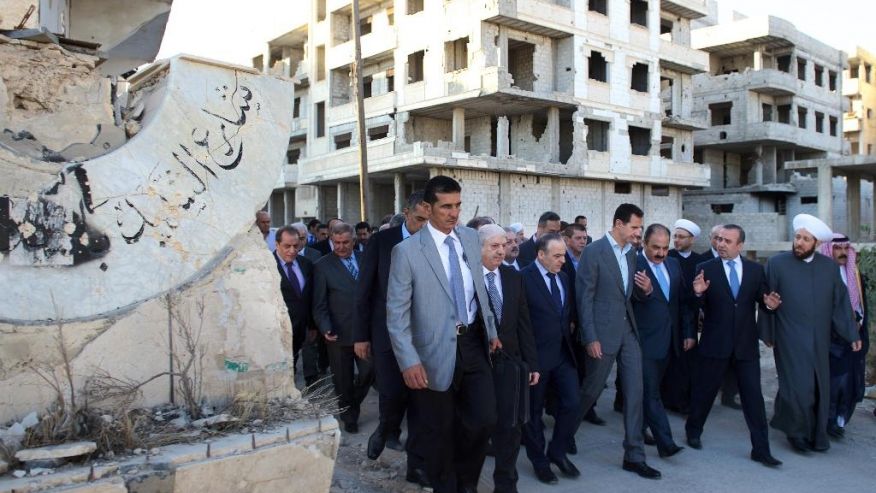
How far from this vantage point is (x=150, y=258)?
3.51 m

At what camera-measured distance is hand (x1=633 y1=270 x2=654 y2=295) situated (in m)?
5.34

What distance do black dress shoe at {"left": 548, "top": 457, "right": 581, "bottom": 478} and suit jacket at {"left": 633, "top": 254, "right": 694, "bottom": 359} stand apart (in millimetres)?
1092

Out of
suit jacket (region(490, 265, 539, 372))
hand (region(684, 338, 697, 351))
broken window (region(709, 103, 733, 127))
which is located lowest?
hand (region(684, 338, 697, 351))

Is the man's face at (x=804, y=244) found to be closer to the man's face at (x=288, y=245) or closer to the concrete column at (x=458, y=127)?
the man's face at (x=288, y=245)

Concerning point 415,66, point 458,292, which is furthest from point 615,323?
point 415,66

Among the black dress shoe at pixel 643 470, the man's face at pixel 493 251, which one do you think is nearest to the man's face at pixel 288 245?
the man's face at pixel 493 251

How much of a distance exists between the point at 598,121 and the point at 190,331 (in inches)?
990

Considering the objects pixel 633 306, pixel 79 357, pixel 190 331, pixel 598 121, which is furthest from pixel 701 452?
pixel 598 121

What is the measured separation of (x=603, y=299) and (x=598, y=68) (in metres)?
23.9

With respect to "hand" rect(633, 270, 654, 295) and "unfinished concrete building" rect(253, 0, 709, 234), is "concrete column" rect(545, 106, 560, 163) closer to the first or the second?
"unfinished concrete building" rect(253, 0, 709, 234)

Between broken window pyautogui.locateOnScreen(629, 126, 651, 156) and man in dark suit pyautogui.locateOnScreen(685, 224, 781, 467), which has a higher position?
broken window pyautogui.locateOnScreen(629, 126, 651, 156)

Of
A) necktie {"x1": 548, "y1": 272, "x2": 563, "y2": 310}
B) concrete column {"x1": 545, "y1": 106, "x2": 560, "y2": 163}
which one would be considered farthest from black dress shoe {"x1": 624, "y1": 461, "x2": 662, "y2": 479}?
concrete column {"x1": 545, "y1": 106, "x2": 560, "y2": 163}

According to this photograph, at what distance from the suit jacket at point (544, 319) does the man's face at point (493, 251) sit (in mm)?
822

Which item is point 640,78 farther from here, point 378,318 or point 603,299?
point 378,318
